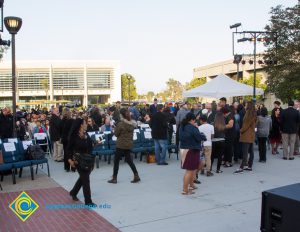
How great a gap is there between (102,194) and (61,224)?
1.79 metres

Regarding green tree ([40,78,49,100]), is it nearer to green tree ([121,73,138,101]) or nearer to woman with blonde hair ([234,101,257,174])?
green tree ([121,73,138,101])

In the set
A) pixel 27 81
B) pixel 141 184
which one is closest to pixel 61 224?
pixel 141 184

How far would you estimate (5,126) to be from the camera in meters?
10.8

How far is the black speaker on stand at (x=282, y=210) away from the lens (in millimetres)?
2225

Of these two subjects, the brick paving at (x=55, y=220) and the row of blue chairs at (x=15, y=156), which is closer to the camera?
the brick paving at (x=55, y=220)

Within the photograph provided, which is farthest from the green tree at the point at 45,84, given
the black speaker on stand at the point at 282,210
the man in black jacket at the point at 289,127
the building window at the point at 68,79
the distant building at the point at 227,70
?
the black speaker on stand at the point at 282,210

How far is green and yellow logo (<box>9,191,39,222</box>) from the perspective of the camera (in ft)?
19.9

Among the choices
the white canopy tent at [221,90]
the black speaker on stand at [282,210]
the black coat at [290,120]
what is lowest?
the black speaker on stand at [282,210]

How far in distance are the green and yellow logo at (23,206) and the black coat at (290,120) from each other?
8038 mm

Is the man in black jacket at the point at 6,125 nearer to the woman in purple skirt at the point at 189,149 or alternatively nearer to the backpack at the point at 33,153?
the backpack at the point at 33,153

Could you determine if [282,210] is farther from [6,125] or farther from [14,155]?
[6,125]

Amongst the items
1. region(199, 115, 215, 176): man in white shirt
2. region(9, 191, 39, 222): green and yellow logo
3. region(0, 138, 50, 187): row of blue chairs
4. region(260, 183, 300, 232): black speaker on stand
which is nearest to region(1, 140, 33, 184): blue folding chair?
region(0, 138, 50, 187): row of blue chairs

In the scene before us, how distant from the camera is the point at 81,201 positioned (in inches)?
265

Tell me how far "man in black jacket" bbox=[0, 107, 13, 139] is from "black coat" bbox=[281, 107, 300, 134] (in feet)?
28.7
